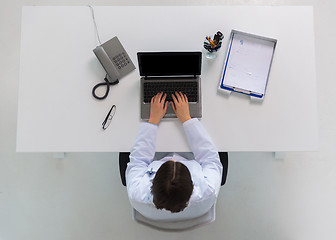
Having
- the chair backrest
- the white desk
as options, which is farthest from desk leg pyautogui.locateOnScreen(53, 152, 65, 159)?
the chair backrest

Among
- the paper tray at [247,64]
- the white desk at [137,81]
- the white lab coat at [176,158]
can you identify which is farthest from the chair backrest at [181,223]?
the paper tray at [247,64]

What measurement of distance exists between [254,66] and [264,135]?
1.10ft

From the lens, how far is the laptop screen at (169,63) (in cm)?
117

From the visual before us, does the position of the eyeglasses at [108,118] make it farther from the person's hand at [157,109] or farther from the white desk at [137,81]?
the person's hand at [157,109]

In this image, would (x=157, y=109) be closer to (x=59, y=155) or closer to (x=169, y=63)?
(x=169, y=63)

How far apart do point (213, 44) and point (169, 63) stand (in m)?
0.23

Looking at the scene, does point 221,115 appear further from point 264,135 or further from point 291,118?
point 291,118

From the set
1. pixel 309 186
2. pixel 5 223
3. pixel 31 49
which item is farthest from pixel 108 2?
pixel 309 186

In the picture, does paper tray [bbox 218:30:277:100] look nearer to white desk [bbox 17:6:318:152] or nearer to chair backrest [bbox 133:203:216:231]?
white desk [bbox 17:6:318:152]

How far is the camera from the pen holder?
1244 mm

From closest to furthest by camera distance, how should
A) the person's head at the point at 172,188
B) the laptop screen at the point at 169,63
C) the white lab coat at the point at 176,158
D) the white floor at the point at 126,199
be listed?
the person's head at the point at 172,188, the white lab coat at the point at 176,158, the laptop screen at the point at 169,63, the white floor at the point at 126,199

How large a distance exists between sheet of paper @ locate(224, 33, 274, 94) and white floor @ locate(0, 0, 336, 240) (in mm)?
784

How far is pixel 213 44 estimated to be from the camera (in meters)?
1.25

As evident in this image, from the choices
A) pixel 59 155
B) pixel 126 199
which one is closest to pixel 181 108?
pixel 126 199
